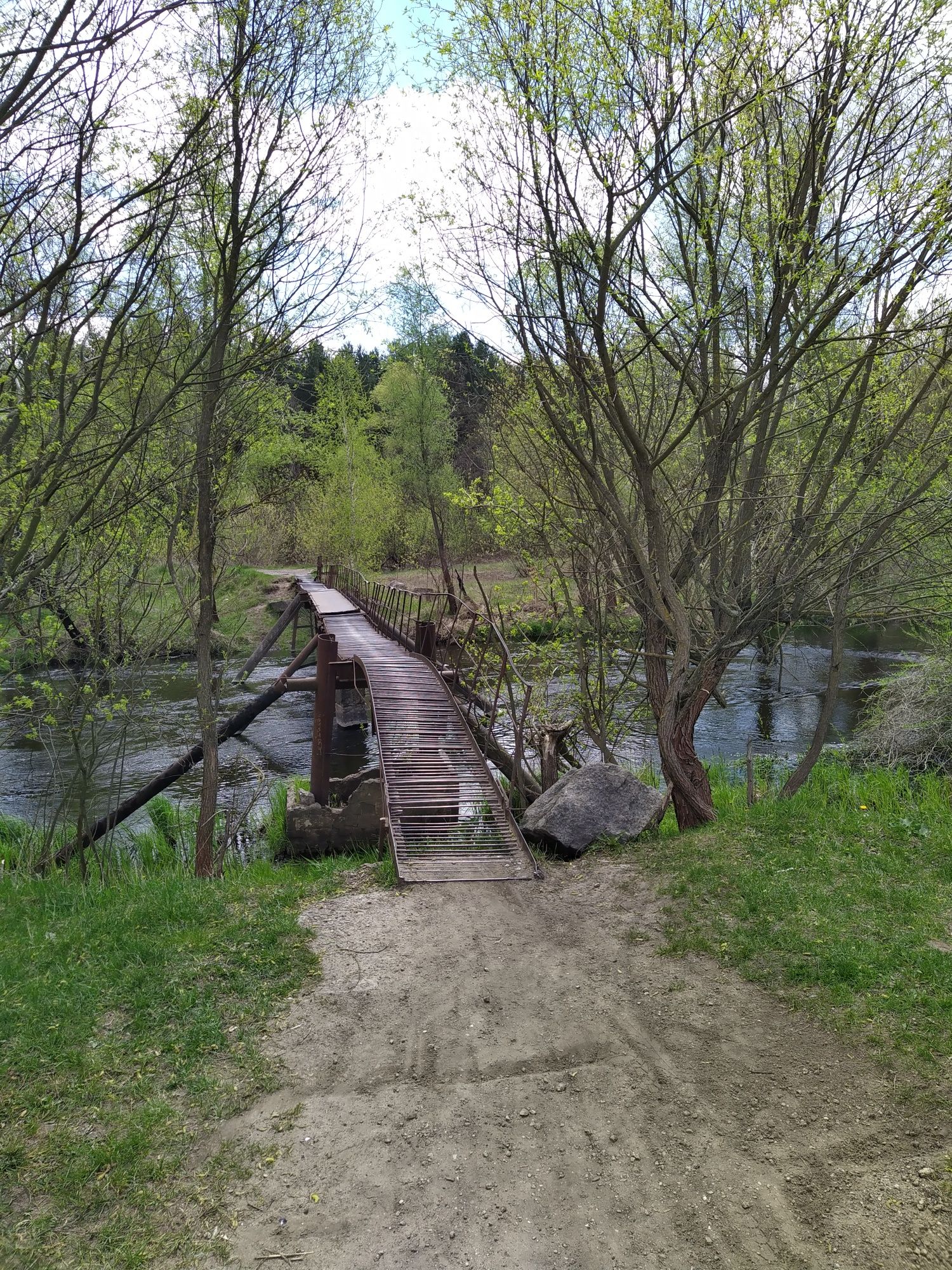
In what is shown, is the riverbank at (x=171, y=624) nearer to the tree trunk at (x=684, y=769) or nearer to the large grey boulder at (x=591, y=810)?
the large grey boulder at (x=591, y=810)

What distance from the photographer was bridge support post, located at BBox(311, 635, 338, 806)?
11.9 meters

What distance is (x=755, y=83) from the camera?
6.56 m

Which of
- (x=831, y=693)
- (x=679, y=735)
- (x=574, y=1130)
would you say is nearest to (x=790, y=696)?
(x=831, y=693)

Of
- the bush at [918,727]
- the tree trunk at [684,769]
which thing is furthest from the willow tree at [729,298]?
the bush at [918,727]

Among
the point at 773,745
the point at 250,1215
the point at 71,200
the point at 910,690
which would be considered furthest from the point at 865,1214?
the point at 773,745

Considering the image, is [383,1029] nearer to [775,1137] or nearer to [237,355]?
[775,1137]

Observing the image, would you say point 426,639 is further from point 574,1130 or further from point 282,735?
point 574,1130

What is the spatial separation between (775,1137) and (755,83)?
279 inches

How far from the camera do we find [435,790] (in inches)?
337

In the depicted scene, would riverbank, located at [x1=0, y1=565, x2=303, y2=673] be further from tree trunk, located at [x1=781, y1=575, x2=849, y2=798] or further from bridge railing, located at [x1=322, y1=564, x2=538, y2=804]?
tree trunk, located at [x1=781, y1=575, x2=849, y2=798]

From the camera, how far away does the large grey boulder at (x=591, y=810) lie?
7.66m

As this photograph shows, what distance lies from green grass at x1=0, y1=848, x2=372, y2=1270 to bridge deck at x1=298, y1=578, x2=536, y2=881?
3.67 ft

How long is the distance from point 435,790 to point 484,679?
2763mm

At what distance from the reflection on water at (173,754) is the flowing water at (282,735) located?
1.2 inches
